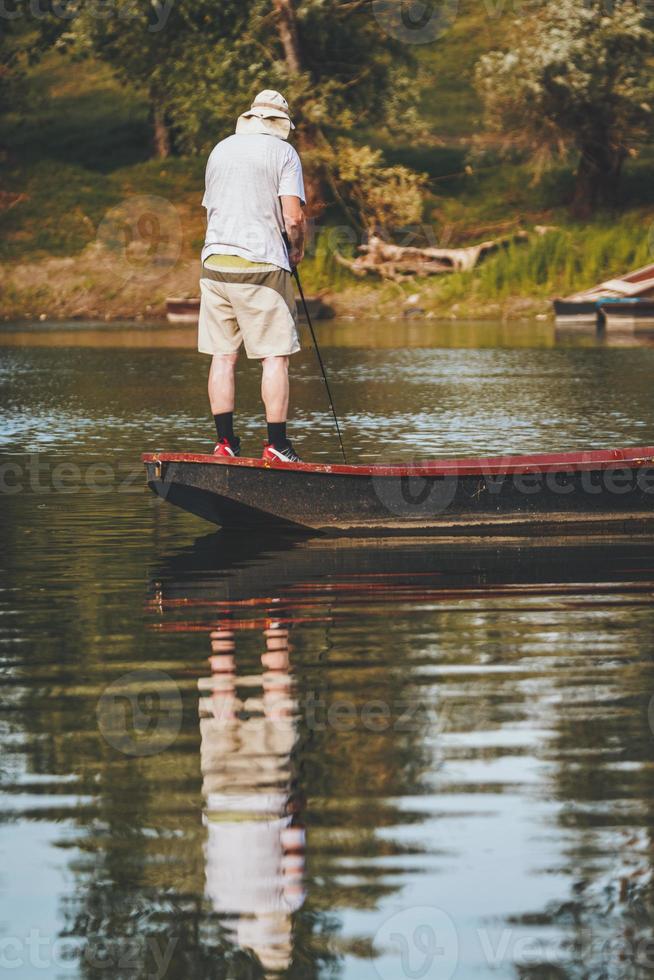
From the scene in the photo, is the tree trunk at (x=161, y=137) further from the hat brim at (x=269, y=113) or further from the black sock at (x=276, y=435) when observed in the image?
the black sock at (x=276, y=435)

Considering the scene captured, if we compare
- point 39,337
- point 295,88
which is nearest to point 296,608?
point 39,337

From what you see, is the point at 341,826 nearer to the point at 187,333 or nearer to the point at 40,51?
the point at 187,333

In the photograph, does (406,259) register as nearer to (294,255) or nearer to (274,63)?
(274,63)

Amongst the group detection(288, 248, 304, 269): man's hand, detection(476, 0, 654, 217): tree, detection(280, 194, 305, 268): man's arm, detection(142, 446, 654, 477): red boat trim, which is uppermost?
detection(476, 0, 654, 217): tree

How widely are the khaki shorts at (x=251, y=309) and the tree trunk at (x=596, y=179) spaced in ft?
111

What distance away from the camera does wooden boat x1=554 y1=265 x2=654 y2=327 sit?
3612 cm

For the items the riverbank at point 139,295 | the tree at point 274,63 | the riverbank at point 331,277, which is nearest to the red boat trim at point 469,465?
the riverbank at point 331,277

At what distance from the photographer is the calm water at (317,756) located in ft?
14.1

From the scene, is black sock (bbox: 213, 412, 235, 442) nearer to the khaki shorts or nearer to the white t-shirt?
the khaki shorts

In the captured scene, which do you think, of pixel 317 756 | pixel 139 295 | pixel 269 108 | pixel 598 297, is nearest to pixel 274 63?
pixel 139 295

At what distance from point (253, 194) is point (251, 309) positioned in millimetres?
668

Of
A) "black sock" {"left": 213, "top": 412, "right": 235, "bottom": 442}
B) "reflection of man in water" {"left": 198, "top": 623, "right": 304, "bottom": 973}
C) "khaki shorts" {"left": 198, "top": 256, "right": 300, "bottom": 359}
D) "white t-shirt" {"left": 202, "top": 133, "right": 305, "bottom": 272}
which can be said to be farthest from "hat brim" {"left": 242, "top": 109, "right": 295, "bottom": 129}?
"reflection of man in water" {"left": 198, "top": 623, "right": 304, "bottom": 973}

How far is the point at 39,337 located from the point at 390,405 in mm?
17606

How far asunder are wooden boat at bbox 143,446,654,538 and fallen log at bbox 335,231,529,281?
3079 centimetres
